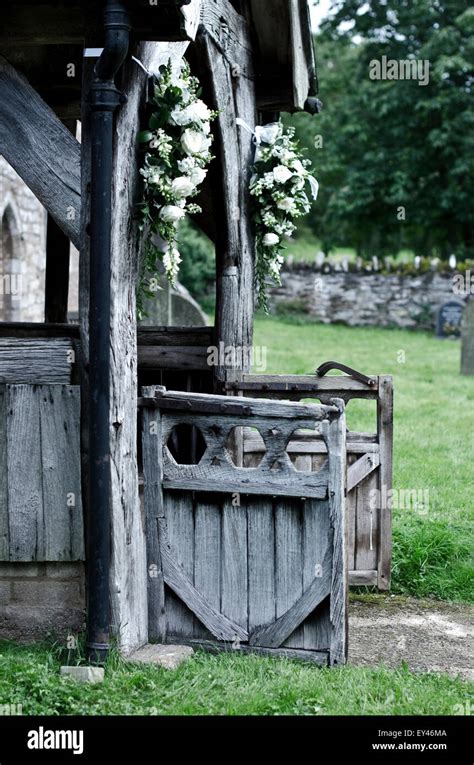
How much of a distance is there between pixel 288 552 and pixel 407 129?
2571 cm

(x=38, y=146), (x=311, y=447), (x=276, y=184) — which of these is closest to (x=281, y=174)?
(x=276, y=184)

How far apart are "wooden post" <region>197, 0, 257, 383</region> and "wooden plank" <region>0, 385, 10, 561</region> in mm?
1965

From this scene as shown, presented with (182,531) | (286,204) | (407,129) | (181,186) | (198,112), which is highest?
(407,129)

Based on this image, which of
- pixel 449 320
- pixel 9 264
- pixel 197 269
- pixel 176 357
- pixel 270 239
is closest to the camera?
pixel 270 239

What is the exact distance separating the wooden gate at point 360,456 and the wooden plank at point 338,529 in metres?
1.33

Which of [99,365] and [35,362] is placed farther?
[35,362]

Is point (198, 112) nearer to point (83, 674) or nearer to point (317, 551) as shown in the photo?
point (317, 551)

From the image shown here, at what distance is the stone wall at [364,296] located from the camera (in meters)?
23.1

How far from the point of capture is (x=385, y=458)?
21.0ft

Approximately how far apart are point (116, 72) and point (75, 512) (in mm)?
2153

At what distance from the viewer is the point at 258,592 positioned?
5.15 metres

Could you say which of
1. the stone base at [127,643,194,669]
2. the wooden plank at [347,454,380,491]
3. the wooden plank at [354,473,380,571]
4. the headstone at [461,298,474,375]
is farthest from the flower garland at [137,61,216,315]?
the headstone at [461,298,474,375]
